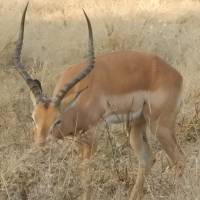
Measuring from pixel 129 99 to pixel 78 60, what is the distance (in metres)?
4.47

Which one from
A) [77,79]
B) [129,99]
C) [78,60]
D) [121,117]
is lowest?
[78,60]

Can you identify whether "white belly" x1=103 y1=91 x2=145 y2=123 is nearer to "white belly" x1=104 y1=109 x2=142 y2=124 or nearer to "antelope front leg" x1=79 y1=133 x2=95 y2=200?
"white belly" x1=104 y1=109 x2=142 y2=124

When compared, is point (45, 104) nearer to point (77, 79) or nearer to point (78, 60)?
point (77, 79)

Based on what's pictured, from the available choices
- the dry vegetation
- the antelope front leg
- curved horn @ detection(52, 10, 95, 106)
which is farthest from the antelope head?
the antelope front leg

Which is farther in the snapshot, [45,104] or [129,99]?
[129,99]

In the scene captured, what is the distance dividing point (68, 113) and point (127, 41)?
17.6 ft

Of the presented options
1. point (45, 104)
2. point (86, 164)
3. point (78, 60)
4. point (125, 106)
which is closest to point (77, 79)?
point (45, 104)

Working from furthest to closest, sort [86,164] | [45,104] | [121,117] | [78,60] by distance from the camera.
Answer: [78,60] < [121,117] < [45,104] < [86,164]

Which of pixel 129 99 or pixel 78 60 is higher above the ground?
pixel 129 99

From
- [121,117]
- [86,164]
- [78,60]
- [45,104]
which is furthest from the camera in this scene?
[78,60]

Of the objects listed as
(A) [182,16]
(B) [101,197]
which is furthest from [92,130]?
(A) [182,16]

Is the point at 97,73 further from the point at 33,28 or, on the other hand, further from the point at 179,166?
the point at 33,28

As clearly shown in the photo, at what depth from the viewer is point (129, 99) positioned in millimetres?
5812

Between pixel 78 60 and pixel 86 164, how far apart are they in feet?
18.7
